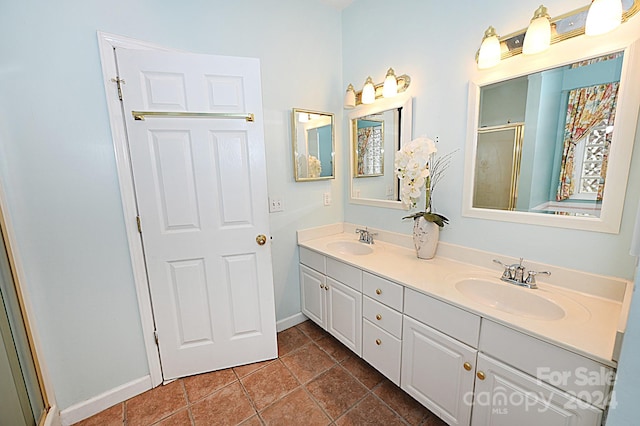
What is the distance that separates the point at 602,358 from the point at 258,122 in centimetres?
185

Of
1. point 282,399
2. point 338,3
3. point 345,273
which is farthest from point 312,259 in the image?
point 338,3

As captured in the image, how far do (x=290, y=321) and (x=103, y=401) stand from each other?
51.0 inches

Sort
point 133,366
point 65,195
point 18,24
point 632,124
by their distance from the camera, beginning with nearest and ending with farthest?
point 632,124, point 18,24, point 65,195, point 133,366

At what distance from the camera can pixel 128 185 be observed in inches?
58.2

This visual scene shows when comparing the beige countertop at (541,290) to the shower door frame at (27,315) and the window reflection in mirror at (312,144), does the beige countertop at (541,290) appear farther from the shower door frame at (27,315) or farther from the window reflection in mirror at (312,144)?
the shower door frame at (27,315)

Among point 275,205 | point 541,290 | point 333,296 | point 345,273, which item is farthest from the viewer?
point 275,205

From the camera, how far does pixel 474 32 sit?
146 cm

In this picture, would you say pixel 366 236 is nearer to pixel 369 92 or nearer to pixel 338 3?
pixel 369 92

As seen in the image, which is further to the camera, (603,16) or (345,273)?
(345,273)

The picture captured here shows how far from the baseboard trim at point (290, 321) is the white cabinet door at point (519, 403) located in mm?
1491

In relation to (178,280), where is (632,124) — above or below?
above

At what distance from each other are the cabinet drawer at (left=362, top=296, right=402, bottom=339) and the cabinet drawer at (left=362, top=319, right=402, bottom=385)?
35mm

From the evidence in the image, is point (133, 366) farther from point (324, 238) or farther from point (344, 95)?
point (344, 95)

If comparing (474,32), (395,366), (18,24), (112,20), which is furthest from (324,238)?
(18,24)
